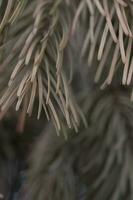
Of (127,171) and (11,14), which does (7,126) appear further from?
(11,14)

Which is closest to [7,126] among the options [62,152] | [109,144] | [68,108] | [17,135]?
[17,135]

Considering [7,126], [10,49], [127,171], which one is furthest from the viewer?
[7,126]

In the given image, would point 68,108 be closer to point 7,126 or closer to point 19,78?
point 19,78

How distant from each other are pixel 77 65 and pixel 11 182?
448 mm

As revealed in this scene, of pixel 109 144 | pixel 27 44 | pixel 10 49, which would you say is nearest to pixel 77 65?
pixel 109 144

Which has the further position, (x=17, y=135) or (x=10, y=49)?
(x=17, y=135)

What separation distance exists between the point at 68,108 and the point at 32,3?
0.27 meters

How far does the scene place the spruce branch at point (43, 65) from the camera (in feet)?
2.86

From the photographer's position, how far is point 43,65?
3.03 ft

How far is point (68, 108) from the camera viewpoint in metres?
0.93

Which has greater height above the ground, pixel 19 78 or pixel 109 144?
pixel 19 78

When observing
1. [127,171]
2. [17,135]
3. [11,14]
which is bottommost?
[127,171]

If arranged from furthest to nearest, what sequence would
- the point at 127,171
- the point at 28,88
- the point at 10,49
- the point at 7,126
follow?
the point at 7,126
the point at 127,171
the point at 10,49
the point at 28,88

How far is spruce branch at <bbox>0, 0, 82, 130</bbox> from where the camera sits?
34.3 inches
